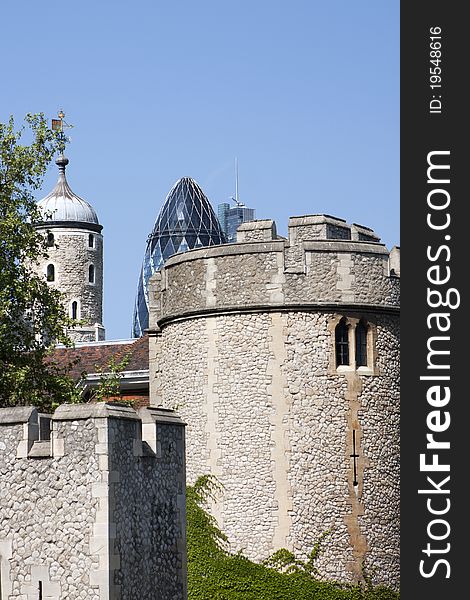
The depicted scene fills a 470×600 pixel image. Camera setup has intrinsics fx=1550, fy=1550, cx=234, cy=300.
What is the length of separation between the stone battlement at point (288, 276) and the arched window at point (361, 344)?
0.42m

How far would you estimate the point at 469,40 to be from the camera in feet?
54.3

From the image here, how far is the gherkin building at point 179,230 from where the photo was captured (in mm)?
142625

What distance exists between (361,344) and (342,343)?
0.38 metres

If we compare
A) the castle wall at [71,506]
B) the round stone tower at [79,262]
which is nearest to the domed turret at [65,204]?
the round stone tower at [79,262]

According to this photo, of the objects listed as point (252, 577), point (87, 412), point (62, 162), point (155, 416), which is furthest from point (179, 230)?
point (87, 412)

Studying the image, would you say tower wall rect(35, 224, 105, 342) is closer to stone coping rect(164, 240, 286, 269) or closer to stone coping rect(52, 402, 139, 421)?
stone coping rect(164, 240, 286, 269)

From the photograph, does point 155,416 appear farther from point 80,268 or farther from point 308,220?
point 80,268

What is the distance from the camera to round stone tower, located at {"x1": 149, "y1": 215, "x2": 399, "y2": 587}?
87.0 feet

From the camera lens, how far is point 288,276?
89.1 ft

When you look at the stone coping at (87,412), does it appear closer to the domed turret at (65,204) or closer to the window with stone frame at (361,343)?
the window with stone frame at (361,343)

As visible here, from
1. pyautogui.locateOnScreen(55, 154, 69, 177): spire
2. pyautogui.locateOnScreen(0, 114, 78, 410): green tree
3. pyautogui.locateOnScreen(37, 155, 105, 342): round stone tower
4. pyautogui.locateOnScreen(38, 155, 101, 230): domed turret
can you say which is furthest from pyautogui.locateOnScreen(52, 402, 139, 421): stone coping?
pyautogui.locateOnScreen(55, 154, 69, 177): spire

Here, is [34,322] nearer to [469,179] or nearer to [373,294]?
[373,294]

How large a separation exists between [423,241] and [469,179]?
0.82m

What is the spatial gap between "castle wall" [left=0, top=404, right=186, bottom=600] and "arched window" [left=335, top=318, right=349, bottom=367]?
937 cm
